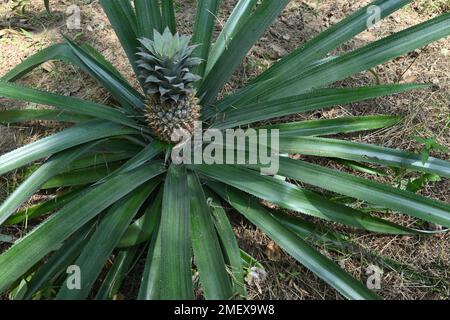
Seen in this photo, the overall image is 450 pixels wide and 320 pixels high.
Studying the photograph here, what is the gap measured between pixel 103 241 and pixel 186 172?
434 mm

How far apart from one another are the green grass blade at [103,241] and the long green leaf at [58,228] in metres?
0.08

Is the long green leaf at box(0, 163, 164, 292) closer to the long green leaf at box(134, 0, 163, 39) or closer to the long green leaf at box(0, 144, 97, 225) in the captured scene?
the long green leaf at box(0, 144, 97, 225)

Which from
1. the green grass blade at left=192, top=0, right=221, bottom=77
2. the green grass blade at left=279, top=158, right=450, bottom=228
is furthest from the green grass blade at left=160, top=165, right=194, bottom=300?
the green grass blade at left=192, top=0, right=221, bottom=77

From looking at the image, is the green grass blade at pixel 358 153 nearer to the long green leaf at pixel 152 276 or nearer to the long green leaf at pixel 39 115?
the long green leaf at pixel 152 276

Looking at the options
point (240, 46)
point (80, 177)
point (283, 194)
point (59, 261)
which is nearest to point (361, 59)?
point (240, 46)

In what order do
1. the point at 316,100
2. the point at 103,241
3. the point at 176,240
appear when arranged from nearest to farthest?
the point at 176,240 < the point at 103,241 < the point at 316,100

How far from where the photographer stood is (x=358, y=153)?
2002mm

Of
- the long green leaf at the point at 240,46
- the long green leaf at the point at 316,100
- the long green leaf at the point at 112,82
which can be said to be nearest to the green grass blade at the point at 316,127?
the long green leaf at the point at 316,100

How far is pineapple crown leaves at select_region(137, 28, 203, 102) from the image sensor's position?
1.78 meters

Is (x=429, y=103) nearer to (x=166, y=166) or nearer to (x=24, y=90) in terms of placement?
(x=166, y=166)

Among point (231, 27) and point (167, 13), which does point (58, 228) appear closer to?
point (167, 13)

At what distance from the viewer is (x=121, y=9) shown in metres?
2.05

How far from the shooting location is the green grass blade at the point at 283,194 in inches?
70.6
